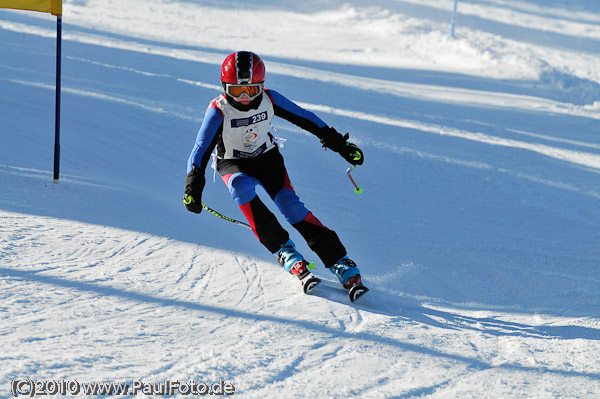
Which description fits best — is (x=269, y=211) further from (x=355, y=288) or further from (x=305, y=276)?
(x=355, y=288)

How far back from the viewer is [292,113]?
464cm

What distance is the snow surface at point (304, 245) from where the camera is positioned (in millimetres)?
3070

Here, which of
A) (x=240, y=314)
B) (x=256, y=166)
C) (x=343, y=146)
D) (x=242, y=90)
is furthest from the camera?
(x=343, y=146)

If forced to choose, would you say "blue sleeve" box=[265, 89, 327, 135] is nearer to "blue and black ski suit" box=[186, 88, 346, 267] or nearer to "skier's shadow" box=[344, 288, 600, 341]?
"blue and black ski suit" box=[186, 88, 346, 267]

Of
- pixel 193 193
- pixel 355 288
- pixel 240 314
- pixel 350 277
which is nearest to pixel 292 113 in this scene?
pixel 193 193

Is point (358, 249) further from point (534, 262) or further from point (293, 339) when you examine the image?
point (293, 339)

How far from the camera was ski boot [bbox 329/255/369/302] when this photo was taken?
394cm

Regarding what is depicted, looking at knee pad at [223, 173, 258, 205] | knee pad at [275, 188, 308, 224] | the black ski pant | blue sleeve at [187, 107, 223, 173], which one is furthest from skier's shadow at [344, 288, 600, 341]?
blue sleeve at [187, 107, 223, 173]

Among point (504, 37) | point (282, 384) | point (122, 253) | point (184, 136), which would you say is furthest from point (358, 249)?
point (504, 37)

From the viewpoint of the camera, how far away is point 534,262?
5.13 metres

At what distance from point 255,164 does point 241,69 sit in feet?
2.33

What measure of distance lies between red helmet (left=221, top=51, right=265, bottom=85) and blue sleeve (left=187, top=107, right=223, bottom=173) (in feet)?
0.87

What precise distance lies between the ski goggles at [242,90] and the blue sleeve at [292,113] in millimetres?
308

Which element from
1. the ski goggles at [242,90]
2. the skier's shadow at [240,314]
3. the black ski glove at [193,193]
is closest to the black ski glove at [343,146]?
the ski goggles at [242,90]
